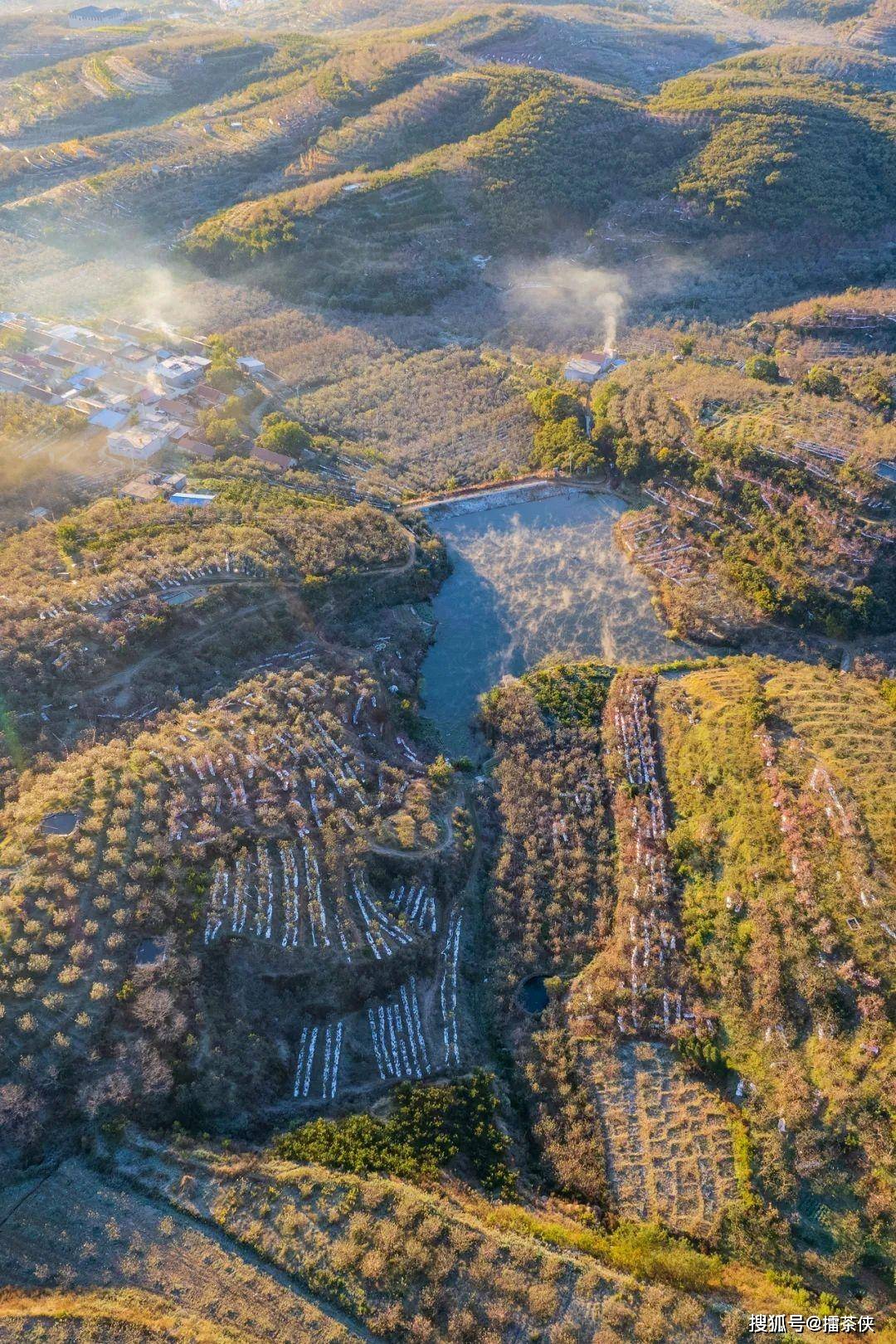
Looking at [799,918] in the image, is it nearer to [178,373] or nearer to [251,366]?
[178,373]

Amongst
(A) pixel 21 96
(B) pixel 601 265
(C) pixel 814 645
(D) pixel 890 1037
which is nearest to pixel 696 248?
(B) pixel 601 265

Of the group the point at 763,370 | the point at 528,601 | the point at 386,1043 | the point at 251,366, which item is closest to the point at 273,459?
the point at 251,366

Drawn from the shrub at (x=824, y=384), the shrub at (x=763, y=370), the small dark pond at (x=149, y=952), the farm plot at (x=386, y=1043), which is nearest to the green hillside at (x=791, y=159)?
the shrub at (x=763, y=370)

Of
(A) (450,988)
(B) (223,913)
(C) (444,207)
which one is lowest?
(A) (450,988)

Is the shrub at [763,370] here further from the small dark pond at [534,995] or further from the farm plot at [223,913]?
the small dark pond at [534,995]

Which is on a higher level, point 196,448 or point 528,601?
point 196,448

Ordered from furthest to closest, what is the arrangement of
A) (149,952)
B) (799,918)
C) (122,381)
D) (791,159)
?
(791,159) → (122,381) → (799,918) → (149,952)

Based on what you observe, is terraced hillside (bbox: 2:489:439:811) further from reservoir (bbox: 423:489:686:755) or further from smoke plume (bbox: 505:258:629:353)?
smoke plume (bbox: 505:258:629:353)

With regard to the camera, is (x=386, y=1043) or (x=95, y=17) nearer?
(x=386, y=1043)
